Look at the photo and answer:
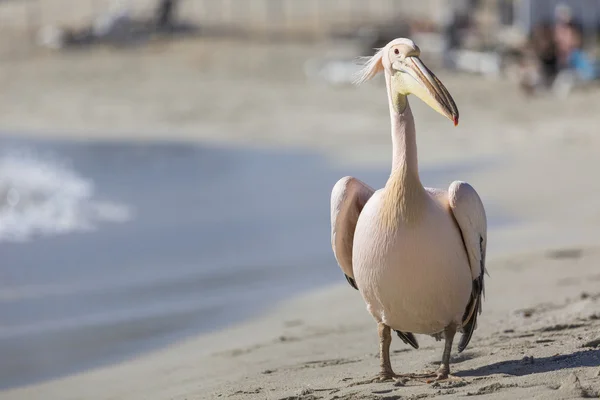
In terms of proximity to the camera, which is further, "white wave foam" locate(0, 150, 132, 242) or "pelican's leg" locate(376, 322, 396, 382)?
"white wave foam" locate(0, 150, 132, 242)

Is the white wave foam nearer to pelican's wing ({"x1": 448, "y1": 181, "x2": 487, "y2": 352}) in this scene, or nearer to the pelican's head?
the pelican's head

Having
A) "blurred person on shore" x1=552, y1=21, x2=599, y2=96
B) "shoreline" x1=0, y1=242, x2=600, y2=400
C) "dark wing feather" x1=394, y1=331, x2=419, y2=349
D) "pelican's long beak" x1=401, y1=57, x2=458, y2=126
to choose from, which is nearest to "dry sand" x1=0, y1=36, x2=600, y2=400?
"shoreline" x1=0, y1=242, x2=600, y2=400

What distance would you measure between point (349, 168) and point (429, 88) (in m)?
8.72

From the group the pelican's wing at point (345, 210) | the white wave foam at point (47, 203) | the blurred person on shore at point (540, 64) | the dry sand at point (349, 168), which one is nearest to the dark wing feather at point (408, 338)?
the dry sand at point (349, 168)

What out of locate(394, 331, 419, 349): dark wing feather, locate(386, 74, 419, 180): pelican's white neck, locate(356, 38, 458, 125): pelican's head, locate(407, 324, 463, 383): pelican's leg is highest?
locate(356, 38, 458, 125): pelican's head

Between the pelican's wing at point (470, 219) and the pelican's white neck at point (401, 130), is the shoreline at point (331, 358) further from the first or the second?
the pelican's white neck at point (401, 130)

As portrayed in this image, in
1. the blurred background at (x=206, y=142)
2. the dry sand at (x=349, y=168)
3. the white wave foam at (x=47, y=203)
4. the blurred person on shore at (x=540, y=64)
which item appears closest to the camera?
the dry sand at (x=349, y=168)

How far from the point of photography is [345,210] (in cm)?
493

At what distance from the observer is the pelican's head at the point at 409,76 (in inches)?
175

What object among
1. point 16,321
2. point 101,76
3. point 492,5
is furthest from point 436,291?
point 492,5

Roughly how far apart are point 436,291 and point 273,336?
191cm

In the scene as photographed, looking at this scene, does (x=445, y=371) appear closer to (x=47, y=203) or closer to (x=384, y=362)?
(x=384, y=362)

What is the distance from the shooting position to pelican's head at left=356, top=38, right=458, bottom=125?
175 inches

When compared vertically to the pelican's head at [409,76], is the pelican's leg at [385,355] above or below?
below
